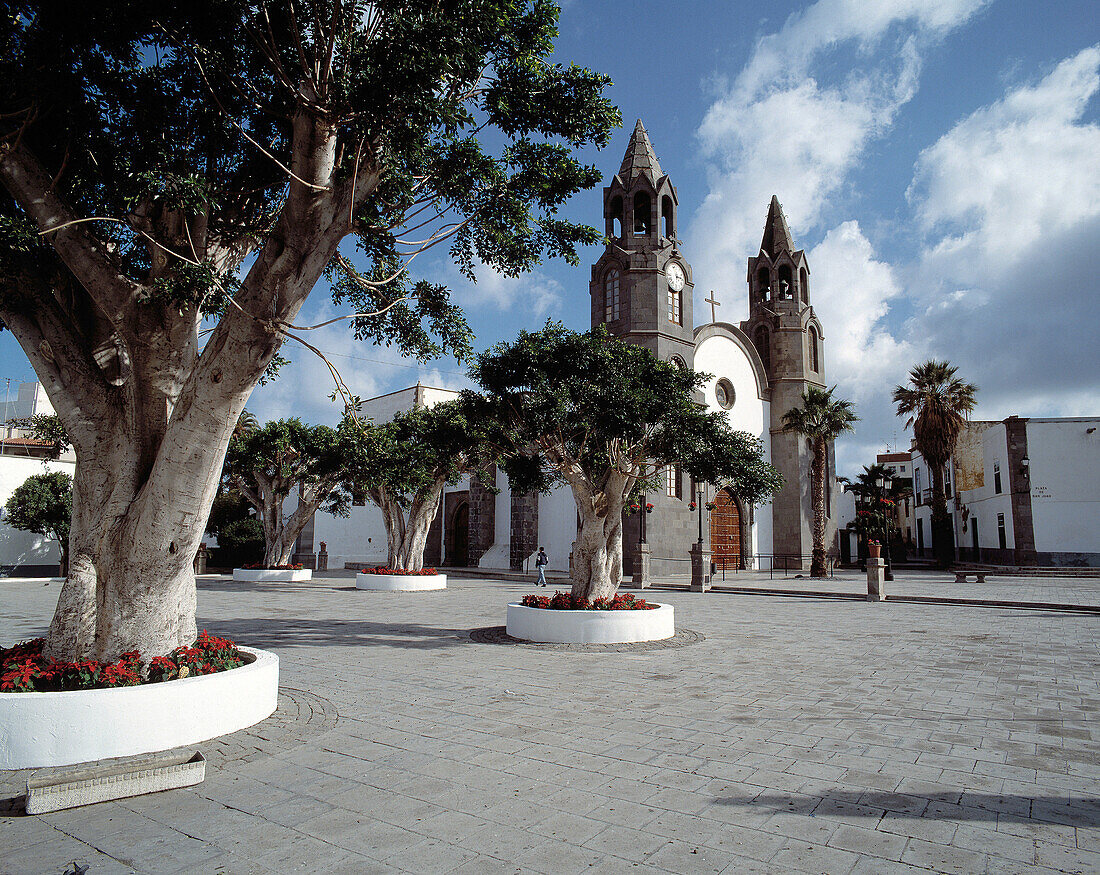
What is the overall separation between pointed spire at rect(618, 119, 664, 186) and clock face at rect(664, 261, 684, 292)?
3.67 m

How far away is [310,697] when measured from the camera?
7.29 meters

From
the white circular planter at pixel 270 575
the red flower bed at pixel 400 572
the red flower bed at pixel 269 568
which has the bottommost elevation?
the white circular planter at pixel 270 575

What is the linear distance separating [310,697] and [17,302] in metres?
4.72

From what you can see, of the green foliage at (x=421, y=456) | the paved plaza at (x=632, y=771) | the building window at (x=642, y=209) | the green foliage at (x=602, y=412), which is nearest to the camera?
the paved plaza at (x=632, y=771)

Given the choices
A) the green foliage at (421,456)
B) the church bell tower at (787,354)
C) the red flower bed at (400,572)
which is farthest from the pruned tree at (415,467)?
the church bell tower at (787,354)

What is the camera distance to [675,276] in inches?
1206

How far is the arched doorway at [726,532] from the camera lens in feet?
106

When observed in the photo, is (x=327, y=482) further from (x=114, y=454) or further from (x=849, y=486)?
(x=849, y=486)

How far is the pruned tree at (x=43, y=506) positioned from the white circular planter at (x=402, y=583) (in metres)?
13.4

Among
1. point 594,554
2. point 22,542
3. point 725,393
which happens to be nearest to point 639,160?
point 725,393

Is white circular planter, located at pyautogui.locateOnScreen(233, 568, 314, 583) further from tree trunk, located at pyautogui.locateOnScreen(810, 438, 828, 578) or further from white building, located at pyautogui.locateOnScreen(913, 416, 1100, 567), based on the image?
white building, located at pyautogui.locateOnScreen(913, 416, 1100, 567)

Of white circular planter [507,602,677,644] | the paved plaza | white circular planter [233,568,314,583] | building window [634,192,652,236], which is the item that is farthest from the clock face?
the paved plaza

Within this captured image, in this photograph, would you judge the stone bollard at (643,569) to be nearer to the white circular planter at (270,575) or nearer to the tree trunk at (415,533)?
the tree trunk at (415,533)

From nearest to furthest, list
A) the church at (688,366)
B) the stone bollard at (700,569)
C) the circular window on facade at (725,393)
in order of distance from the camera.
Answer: the stone bollard at (700,569) → the church at (688,366) → the circular window on facade at (725,393)
